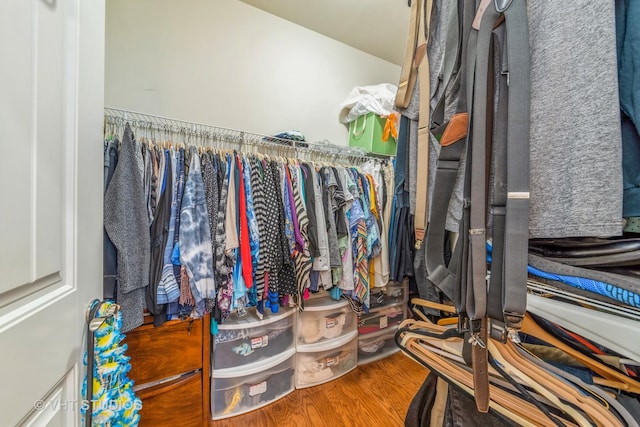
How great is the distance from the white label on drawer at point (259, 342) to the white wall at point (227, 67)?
1447 mm

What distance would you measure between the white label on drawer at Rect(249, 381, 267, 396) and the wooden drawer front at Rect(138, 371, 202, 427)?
260 mm

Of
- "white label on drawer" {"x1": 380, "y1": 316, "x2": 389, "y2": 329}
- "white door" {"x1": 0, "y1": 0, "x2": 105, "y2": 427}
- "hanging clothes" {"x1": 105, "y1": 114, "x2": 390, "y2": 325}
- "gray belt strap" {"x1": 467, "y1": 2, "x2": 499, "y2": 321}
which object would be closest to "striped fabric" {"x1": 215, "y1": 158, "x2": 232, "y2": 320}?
"hanging clothes" {"x1": 105, "y1": 114, "x2": 390, "y2": 325}

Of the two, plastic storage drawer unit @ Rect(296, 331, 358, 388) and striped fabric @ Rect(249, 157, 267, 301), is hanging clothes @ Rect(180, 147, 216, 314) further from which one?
plastic storage drawer unit @ Rect(296, 331, 358, 388)

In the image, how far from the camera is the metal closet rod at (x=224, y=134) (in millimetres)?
1222

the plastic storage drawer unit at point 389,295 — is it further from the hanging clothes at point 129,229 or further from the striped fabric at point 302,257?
the hanging clothes at point 129,229

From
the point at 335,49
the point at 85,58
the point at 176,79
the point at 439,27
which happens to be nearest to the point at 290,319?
the point at 85,58

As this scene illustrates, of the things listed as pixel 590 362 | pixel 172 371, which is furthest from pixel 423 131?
pixel 172 371

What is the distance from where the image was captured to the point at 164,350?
1097 millimetres

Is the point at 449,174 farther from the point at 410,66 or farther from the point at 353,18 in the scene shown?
the point at 353,18

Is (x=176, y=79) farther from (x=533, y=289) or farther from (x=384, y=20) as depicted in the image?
(x=533, y=289)

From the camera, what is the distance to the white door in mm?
320

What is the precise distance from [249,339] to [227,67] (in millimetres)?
1840

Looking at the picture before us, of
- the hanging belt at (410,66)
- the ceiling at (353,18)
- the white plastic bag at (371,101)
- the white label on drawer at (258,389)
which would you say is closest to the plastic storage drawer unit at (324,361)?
the white label on drawer at (258,389)

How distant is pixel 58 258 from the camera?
44 cm
